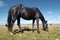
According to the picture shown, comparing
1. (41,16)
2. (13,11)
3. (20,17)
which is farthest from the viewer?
(41,16)

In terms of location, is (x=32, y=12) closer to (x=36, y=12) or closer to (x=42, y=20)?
(x=36, y=12)

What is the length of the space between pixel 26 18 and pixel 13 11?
1.77m

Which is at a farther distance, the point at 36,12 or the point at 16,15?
the point at 36,12

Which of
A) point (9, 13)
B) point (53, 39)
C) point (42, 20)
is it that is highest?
point (9, 13)

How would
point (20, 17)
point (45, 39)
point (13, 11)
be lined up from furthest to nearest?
point (20, 17), point (13, 11), point (45, 39)

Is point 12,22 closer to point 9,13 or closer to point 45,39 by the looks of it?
point 9,13

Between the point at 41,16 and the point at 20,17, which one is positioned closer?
the point at 20,17

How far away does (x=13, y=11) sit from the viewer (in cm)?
1282

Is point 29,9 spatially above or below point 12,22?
above

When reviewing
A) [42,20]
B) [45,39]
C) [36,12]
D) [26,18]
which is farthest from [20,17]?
[45,39]

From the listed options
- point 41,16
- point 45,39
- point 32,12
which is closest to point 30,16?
point 32,12

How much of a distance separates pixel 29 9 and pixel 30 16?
759 mm

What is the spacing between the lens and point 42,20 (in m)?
16.0

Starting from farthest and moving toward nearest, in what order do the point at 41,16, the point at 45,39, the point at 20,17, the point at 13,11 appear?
the point at 41,16 < the point at 20,17 < the point at 13,11 < the point at 45,39
